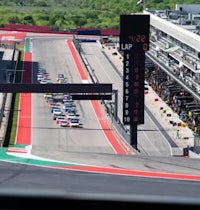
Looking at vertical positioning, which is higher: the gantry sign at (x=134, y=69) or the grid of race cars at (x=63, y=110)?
the gantry sign at (x=134, y=69)

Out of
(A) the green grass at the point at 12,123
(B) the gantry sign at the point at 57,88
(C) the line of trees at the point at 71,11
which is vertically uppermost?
(C) the line of trees at the point at 71,11

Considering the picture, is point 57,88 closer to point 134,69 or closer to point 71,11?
point 134,69

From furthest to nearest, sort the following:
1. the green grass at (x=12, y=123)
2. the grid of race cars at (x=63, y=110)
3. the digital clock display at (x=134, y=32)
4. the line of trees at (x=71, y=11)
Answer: the line of trees at (x=71, y=11) < the grid of race cars at (x=63, y=110) < the green grass at (x=12, y=123) < the digital clock display at (x=134, y=32)

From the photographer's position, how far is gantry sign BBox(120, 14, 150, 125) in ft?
36.8

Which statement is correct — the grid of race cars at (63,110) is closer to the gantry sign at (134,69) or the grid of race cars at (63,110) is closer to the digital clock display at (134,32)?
the gantry sign at (134,69)

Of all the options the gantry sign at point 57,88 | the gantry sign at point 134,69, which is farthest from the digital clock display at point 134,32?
the gantry sign at point 57,88

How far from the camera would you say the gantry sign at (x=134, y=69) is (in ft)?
36.8

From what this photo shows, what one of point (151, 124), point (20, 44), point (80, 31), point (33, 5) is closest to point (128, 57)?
point (151, 124)

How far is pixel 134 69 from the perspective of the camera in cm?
1156

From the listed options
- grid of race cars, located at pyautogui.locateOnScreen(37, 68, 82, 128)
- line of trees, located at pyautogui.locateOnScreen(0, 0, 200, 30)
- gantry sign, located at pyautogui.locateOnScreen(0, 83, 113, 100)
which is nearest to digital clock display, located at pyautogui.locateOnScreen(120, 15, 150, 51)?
gantry sign, located at pyautogui.locateOnScreen(0, 83, 113, 100)

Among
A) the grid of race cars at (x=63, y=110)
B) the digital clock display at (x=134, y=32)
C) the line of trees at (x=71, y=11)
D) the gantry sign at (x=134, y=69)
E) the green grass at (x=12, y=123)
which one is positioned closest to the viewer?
the digital clock display at (x=134, y=32)

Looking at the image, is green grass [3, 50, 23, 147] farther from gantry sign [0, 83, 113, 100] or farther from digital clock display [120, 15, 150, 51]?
digital clock display [120, 15, 150, 51]

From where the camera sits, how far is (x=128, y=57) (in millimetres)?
11477

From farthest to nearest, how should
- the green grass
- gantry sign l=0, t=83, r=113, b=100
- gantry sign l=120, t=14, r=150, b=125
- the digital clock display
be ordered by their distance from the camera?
gantry sign l=0, t=83, r=113, b=100 < the green grass < gantry sign l=120, t=14, r=150, b=125 < the digital clock display
